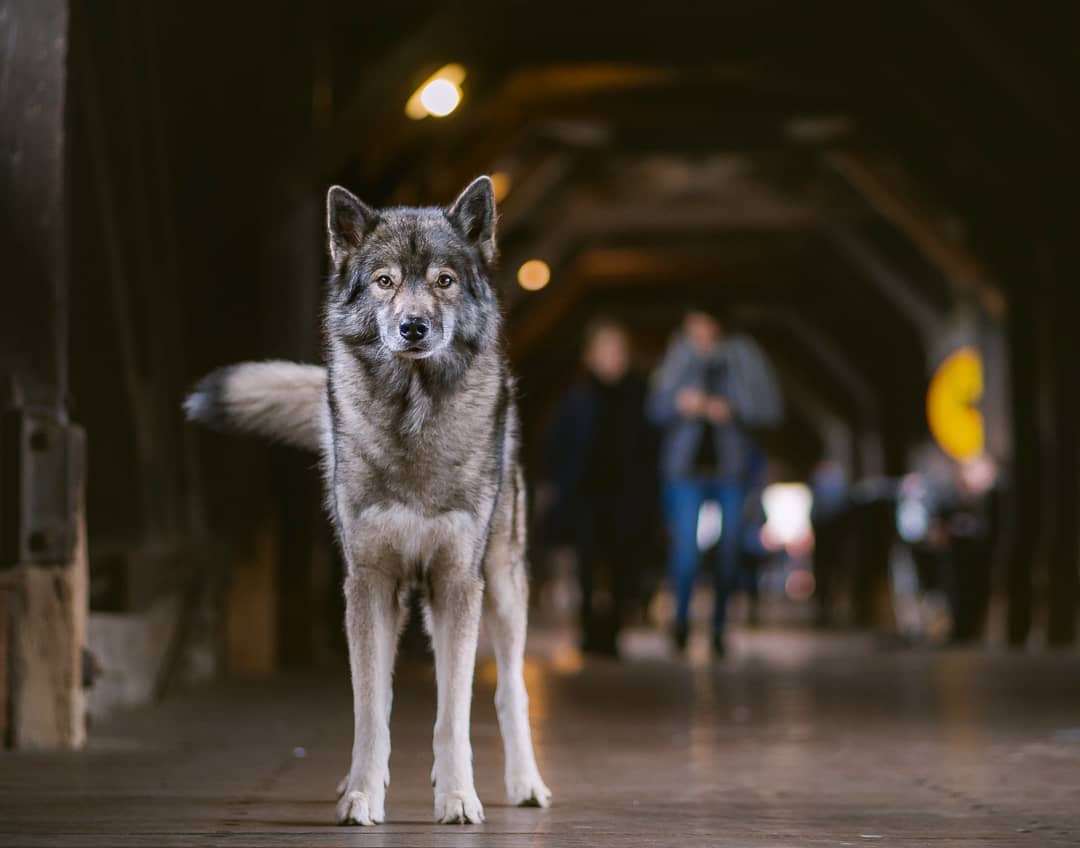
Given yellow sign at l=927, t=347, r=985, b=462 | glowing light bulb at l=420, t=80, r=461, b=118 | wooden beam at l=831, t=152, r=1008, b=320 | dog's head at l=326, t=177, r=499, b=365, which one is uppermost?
wooden beam at l=831, t=152, r=1008, b=320

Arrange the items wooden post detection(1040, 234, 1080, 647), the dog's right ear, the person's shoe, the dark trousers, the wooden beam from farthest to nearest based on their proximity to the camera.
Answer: the wooden beam < wooden post detection(1040, 234, 1080, 647) < the person's shoe < the dark trousers < the dog's right ear

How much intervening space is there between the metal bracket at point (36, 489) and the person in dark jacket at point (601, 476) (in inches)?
277

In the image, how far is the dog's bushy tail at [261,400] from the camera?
5266mm

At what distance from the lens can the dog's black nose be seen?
441 centimetres

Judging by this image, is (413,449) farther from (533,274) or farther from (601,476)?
(533,274)

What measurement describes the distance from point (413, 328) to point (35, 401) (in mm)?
2635

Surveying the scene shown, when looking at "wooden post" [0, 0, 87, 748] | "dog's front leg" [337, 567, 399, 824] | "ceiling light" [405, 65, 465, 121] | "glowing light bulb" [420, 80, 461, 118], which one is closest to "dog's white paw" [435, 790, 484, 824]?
"dog's front leg" [337, 567, 399, 824]

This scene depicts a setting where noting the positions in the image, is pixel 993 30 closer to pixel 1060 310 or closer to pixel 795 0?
pixel 795 0

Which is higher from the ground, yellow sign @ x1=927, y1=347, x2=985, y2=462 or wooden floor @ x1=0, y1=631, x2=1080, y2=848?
yellow sign @ x1=927, y1=347, x2=985, y2=462

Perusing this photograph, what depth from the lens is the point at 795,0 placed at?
13742 millimetres

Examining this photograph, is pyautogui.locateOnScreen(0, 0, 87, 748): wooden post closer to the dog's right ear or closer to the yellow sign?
the dog's right ear

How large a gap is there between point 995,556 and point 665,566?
431 inches

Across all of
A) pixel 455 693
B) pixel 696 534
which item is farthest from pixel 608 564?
pixel 455 693

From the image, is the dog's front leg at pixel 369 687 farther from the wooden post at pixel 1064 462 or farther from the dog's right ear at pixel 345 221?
the wooden post at pixel 1064 462
